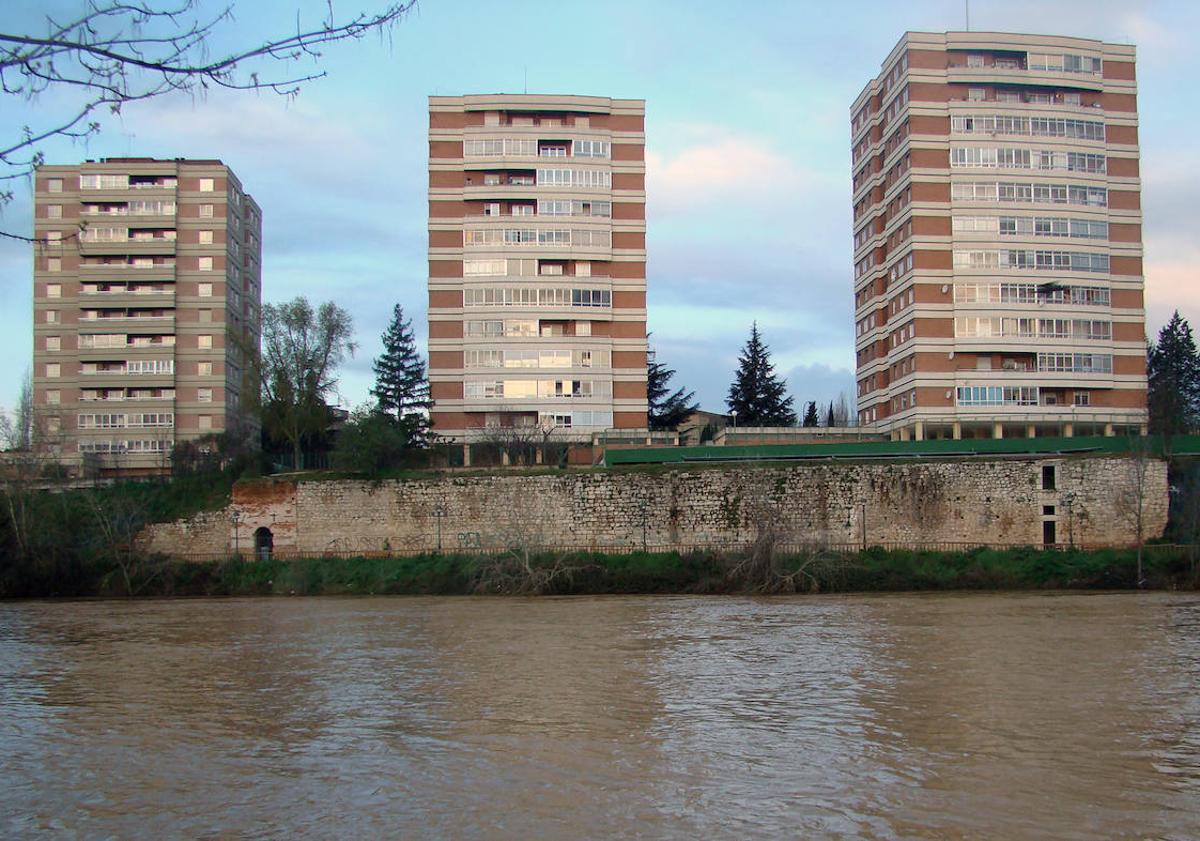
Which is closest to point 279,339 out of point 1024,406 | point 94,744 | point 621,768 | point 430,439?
point 430,439

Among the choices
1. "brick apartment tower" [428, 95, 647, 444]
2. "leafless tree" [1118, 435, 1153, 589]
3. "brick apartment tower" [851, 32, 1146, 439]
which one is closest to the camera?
"leafless tree" [1118, 435, 1153, 589]

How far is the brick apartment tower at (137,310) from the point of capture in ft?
242

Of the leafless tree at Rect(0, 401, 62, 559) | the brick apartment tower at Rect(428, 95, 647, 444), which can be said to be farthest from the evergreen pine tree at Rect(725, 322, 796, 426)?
the leafless tree at Rect(0, 401, 62, 559)

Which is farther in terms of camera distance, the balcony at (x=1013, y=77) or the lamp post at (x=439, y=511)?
the balcony at (x=1013, y=77)

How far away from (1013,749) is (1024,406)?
52.2 meters

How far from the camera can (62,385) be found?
243 ft

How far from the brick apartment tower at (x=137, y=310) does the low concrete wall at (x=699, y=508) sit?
21802mm

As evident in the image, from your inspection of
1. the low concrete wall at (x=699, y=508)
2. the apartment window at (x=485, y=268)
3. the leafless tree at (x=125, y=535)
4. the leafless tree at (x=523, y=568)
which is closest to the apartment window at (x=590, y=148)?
the apartment window at (x=485, y=268)

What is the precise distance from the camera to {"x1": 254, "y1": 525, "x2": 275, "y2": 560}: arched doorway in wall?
5369 centimetres

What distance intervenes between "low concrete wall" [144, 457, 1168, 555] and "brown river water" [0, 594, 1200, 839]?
1760 centimetres

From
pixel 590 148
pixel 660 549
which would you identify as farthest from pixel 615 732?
pixel 590 148

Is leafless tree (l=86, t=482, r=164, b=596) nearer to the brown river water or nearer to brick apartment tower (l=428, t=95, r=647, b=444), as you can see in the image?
the brown river water

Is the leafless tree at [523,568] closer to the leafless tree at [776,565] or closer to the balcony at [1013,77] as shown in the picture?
the leafless tree at [776,565]

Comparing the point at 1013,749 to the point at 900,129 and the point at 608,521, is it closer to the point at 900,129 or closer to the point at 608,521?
the point at 608,521
